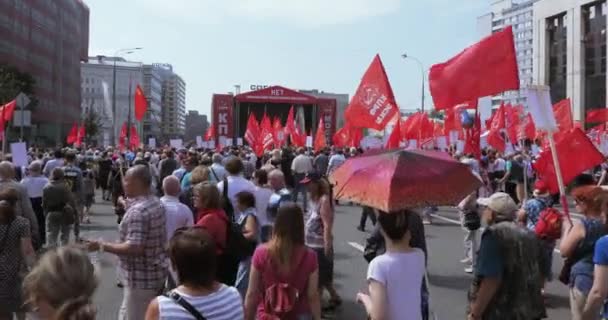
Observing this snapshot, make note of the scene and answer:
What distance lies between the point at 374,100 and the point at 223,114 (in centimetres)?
4084

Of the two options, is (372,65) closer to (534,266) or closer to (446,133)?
(534,266)

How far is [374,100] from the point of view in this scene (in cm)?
1302

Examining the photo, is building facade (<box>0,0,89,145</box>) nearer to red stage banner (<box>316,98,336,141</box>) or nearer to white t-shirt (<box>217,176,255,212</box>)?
red stage banner (<box>316,98,336,141</box>)

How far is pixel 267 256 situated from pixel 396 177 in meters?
0.94

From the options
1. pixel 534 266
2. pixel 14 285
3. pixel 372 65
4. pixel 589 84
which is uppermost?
pixel 589 84

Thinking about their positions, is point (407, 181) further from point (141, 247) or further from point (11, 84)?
point (11, 84)

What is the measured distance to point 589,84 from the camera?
52469mm

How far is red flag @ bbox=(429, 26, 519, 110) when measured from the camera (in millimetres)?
6758

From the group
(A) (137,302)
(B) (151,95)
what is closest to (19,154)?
(A) (137,302)

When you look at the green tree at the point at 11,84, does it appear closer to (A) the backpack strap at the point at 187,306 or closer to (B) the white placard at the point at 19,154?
(B) the white placard at the point at 19,154

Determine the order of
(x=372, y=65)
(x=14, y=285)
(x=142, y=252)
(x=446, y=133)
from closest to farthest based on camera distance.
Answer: (x=142, y=252)
(x=14, y=285)
(x=372, y=65)
(x=446, y=133)

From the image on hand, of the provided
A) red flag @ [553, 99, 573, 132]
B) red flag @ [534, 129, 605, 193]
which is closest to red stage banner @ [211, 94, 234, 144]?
red flag @ [553, 99, 573, 132]

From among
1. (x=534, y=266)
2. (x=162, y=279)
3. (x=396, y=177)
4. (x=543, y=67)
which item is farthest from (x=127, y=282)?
(x=543, y=67)

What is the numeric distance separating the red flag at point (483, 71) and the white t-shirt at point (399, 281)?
316cm
